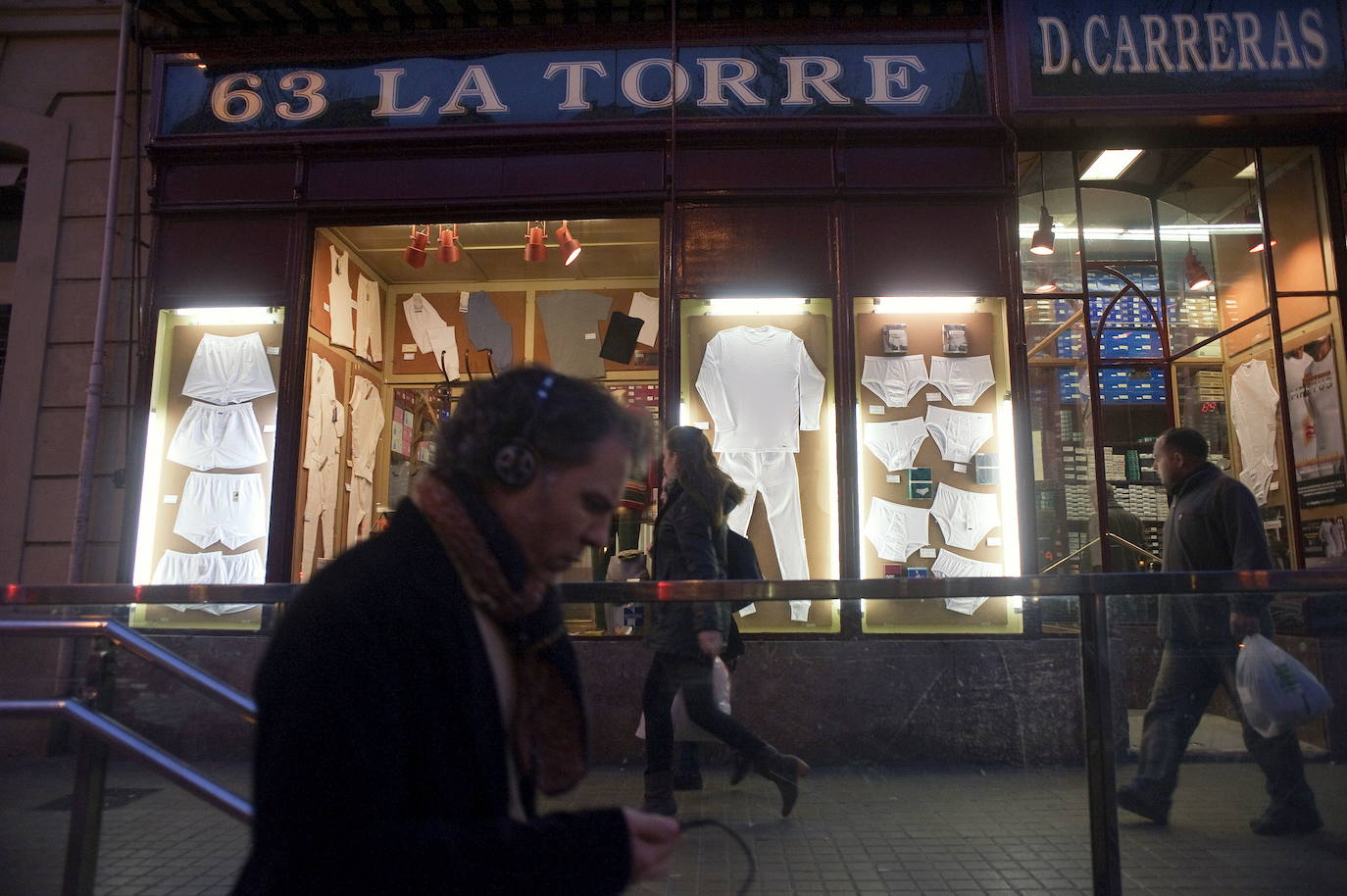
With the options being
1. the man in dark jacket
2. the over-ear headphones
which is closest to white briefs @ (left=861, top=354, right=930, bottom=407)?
the man in dark jacket

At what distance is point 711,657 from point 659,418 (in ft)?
13.3

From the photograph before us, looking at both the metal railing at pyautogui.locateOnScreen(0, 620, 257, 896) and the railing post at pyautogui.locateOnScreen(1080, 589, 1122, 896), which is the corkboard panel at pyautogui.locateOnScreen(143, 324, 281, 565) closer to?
the metal railing at pyautogui.locateOnScreen(0, 620, 257, 896)

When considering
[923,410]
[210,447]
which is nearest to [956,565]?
[923,410]

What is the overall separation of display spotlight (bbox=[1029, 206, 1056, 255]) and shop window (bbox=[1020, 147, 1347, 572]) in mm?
28

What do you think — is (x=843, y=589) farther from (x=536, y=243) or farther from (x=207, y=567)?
(x=536, y=243)

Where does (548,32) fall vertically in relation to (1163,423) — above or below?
above

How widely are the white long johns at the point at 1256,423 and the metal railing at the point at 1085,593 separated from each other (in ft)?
17.9

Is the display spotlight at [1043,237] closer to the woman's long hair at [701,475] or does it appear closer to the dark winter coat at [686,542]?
the woman's long hair at [701,475]

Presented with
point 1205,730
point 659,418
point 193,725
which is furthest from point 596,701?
point 659,418

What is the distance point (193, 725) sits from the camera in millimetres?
2934

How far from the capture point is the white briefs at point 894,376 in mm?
6910

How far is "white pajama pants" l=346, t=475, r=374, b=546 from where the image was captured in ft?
27.5

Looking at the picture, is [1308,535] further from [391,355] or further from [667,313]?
[391,355]

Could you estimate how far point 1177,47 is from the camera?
7051 mm
